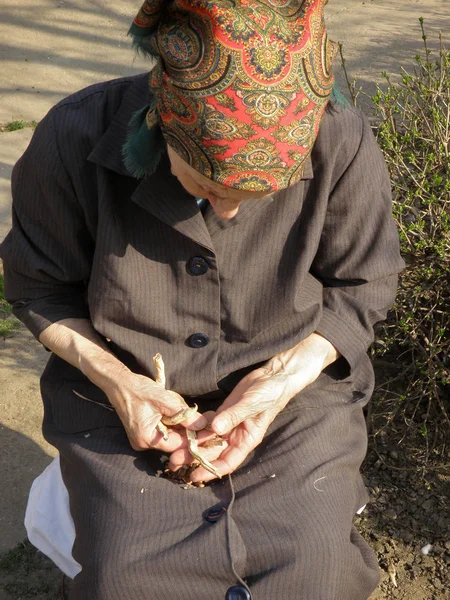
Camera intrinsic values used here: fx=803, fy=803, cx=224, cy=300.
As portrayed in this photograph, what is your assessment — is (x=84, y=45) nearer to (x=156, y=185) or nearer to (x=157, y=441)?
(x=156, y=185)

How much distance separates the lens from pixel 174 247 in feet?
6.96

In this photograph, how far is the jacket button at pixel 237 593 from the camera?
1.87 meters

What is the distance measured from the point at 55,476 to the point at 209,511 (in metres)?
0.69

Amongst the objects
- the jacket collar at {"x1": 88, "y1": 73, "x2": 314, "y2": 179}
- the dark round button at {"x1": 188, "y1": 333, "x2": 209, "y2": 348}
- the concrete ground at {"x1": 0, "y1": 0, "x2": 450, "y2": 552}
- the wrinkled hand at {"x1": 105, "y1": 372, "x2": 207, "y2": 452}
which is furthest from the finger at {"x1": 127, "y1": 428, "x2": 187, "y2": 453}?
the concrete ground at {"x1": 0, "y1": 0, "x2": 450, "y2": 552}

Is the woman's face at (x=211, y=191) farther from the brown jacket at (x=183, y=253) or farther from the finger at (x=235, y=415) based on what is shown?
the finger at (x=235, y=415)

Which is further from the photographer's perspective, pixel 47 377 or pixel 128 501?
pixel 47 377

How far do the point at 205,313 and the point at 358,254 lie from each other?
0.46m

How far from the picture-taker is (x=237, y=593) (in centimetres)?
187

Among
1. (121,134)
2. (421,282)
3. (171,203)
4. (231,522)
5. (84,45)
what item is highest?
(121,134)

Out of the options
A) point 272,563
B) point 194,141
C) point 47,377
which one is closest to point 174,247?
point 194,141

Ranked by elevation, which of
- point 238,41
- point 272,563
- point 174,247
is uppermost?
point 238,41

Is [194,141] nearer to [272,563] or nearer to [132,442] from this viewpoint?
[132,442]

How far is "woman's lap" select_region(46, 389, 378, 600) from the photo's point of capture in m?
1.88

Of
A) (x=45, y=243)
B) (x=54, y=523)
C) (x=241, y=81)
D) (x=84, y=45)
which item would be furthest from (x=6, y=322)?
(x=84, y=45)
